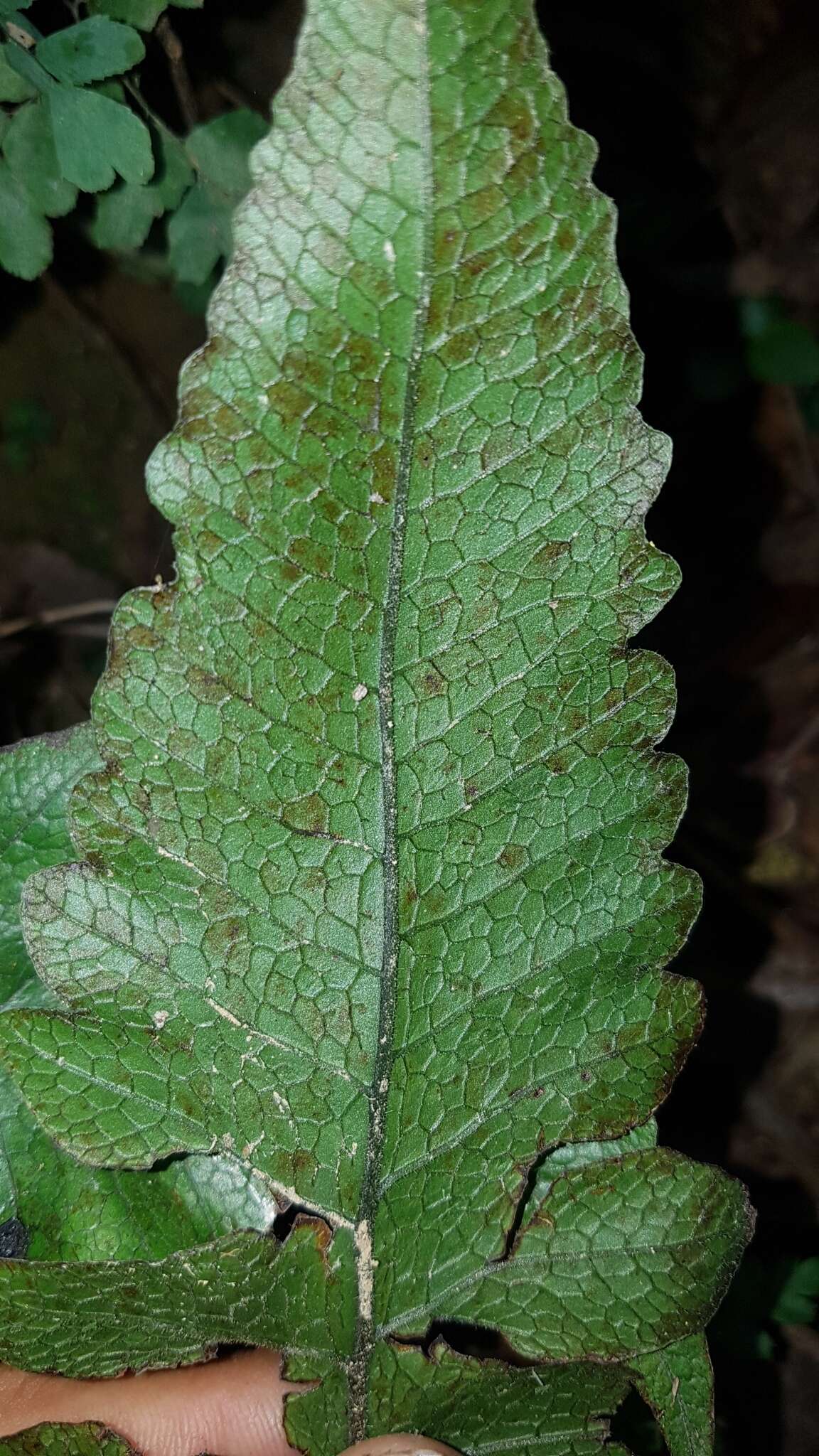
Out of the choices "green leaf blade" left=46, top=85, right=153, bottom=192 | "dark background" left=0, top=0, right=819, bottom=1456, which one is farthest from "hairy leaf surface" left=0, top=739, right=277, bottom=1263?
"dark background" left=0, top=0, right=819, bottom=1456

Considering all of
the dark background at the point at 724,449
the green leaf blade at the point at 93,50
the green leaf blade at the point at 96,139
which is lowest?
the dark background at the point at 724,449

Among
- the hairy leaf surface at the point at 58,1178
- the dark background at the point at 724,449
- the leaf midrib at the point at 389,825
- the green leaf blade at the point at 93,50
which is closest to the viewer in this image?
the leaf midrib at the point at 389,825

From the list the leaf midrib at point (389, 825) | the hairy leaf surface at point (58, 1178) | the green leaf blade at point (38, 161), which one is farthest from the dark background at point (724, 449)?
the leaf midrib at point (389, 825)

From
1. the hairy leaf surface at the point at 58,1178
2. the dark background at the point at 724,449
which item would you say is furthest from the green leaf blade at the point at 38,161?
the dark background at the point at 724,449

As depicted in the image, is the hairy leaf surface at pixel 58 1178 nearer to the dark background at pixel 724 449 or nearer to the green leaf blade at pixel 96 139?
the green leaf blade at pixel 96 139

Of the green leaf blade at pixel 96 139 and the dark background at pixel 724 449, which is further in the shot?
the dark background at pixel 724 449

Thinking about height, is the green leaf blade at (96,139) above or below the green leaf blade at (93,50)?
below

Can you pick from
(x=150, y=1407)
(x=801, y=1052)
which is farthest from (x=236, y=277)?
(x=801, y=1052)

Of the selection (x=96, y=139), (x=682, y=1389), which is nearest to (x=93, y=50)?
(x=96, y=139)

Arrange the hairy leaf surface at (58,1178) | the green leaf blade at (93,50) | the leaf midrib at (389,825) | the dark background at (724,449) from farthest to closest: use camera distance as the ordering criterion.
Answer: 1. the dark background at (724,449)
2. the green leaf blade at (93,50)
3. the hairy leaf surface at (58,1178)
4. the leaf midrib at (389,825)
